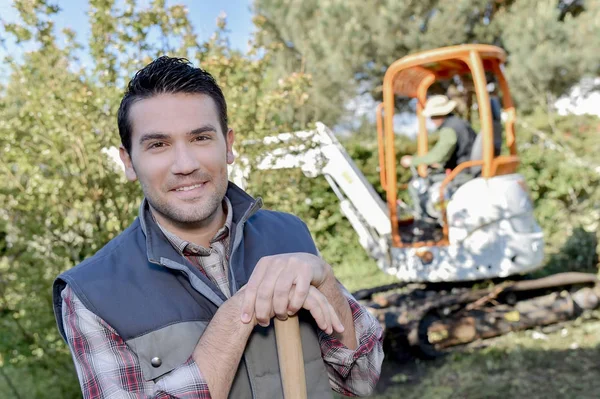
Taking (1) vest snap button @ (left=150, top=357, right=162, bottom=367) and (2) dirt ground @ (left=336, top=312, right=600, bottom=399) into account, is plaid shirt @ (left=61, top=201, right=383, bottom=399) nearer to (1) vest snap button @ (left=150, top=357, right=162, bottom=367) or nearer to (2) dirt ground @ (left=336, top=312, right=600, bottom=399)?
(1) vest snap button @ (left=150, top=357, right=162, bottom=367)

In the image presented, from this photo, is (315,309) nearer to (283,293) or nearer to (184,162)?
(283,293)

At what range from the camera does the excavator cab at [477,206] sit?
589 centimetres

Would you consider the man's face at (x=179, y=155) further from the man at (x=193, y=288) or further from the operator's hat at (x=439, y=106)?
the operator's hat at (x=439, y=106)

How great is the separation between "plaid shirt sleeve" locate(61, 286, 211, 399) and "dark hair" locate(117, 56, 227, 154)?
487 millimetres

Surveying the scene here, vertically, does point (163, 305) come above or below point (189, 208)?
below

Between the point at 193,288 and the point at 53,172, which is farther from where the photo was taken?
the point at 53,172

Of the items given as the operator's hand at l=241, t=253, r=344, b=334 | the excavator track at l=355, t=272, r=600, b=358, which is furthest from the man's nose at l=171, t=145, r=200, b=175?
the excavator track at l=355, t=272, r=600, b=358

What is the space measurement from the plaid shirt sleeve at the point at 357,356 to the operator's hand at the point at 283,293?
27 cm

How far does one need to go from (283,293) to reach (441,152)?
5.21 meters

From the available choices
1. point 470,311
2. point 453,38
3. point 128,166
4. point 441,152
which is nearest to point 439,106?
point 441,152

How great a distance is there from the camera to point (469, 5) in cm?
1227

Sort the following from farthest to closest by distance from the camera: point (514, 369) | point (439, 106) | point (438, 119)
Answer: point (438, 119) → point (439, 106) → point (514, 369)

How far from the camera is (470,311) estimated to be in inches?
236

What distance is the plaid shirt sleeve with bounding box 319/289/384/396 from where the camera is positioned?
4.95 ft
